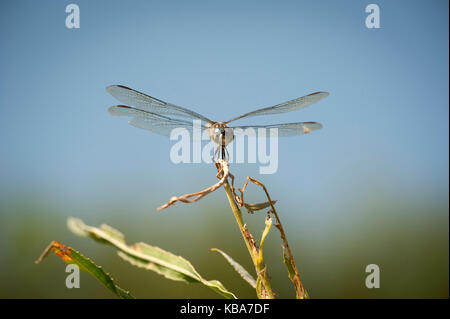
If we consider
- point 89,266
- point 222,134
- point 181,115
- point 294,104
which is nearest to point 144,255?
point 89,266

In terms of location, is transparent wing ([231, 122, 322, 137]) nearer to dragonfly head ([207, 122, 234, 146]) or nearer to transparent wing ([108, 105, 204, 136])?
dragonfly head ([207, 122, 234, 146])

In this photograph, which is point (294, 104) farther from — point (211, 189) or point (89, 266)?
point (89, 266)

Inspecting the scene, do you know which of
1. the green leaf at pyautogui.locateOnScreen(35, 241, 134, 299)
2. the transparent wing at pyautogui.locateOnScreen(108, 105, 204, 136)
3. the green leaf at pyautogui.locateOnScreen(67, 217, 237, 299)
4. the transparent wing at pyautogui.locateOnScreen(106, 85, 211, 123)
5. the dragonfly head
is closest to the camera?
the green leaf at pyautogui.locateOnScreen(67, 217, 237, 299)

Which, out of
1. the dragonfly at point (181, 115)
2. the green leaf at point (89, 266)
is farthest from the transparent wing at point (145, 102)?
the green leaf at point (89, 266)

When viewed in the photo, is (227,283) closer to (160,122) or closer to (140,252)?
(160,122)

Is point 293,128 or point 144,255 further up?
point 293,128

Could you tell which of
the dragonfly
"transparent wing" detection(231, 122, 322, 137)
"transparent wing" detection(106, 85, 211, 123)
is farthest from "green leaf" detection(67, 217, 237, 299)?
"transparent wing" detection(231, 122, 322, 137)

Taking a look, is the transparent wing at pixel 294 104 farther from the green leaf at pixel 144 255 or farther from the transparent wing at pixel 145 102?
the green leaf at pixel 144 255
